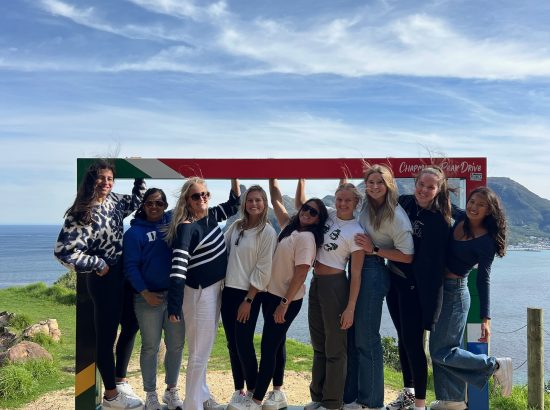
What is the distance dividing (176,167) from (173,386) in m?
2.02

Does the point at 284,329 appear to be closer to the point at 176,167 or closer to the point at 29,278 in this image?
the point at 176,167

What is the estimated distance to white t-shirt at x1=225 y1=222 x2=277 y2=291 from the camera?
437 cm

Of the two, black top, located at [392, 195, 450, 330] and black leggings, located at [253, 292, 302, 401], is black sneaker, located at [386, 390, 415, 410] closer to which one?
black top, located at [392, 195, 450, 330]

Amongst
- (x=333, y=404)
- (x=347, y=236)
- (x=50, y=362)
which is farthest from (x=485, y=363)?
(x=50, y=362)

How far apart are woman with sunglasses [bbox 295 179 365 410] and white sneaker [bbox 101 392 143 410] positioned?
1.65 metres

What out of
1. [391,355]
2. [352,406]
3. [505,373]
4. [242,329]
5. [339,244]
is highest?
[339,244]

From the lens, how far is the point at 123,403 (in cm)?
463

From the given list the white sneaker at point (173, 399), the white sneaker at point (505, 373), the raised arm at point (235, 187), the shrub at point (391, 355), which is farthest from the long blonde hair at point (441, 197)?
the shrub at point (391, 355)

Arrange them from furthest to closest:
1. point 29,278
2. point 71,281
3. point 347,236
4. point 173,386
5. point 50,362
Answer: point 29,278, point 71,281, point 50,362, point 173,386, point 347,236

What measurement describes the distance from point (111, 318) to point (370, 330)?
86.3 inches

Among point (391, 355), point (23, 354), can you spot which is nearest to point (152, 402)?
point (23, 354)

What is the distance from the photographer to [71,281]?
20.2m

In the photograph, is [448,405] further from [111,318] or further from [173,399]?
[111,318]


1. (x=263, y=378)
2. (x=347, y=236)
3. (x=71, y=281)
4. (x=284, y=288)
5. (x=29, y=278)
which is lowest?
(x=29, y=278)
